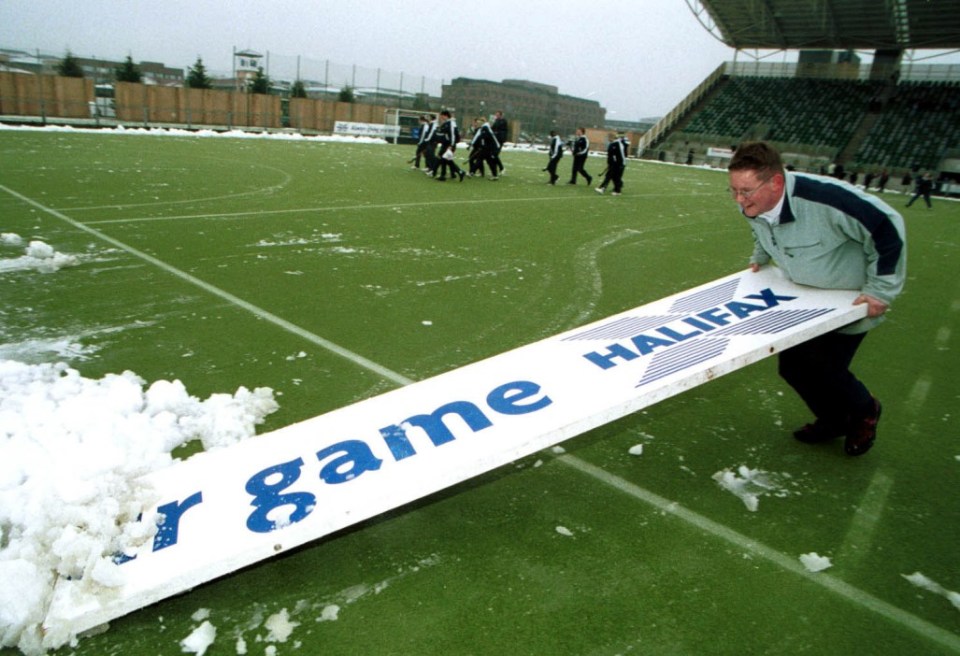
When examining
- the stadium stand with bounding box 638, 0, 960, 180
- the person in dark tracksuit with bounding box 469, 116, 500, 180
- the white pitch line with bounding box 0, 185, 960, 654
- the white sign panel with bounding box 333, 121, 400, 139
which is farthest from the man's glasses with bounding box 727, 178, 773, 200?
the stadium stand with bounding box 638, 0, 960, 180

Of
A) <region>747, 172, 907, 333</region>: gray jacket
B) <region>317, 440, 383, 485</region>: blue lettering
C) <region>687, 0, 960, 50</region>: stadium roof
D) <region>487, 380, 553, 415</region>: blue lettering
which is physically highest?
<region>687, 0, 960, 50</region>: stadium roof

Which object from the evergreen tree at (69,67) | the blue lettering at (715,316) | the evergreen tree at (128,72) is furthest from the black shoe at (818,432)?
the evergreen tree at (128,72)

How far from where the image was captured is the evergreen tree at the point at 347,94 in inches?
1526

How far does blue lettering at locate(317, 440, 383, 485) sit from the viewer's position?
2281 millimetres

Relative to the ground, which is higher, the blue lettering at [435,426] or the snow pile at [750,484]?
the blue lettering at [435,426]

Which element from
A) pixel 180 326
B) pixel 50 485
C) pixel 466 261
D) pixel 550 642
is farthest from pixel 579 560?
pixel 466 261

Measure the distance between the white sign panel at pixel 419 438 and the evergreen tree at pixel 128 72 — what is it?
43895 millimetres

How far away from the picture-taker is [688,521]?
2701 millimetres

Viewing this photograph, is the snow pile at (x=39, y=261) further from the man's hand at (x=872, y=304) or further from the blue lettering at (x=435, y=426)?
the man's hand at (x=872, y=304)

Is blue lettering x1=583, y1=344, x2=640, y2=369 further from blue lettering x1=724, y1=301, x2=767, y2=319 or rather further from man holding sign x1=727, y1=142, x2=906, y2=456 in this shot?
man holding sign x1=727, y1=142, x2=906, y2=456

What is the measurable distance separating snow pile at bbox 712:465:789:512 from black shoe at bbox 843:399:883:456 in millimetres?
475

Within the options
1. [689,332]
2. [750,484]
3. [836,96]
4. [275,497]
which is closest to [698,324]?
[689,332]

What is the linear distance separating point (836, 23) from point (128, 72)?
146 feet

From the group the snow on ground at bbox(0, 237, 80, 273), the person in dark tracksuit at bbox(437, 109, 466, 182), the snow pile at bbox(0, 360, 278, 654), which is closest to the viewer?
the snow pile at bbox(0, 360, 278, 654)
